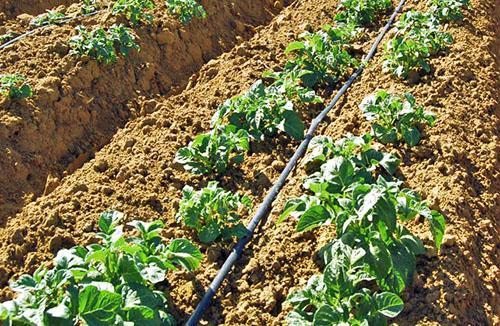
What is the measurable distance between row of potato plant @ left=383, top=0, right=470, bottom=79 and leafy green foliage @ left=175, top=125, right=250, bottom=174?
1.73 m

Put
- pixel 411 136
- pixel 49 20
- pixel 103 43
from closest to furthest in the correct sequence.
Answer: pixel 411 136 → pixel 103 43 → pixel 49 20

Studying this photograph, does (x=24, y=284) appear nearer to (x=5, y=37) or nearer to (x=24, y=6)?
(x=5, y=37)

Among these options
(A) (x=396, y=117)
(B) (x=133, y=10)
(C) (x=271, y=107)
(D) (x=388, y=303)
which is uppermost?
(B) (x=133, y=10)

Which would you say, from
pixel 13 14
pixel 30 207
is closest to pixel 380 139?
pixel 30 207

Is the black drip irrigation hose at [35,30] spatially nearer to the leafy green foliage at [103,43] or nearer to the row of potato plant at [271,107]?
the leafy green foliage at [103,43]

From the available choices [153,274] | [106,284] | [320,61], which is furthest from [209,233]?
[320,61]

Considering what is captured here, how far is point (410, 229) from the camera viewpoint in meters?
4.04

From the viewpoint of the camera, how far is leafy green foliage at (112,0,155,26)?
6828 millimetres

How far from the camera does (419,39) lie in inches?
230

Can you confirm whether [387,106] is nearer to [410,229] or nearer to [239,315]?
[410,229]

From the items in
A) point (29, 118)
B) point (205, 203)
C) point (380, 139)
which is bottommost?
point (380, 139)

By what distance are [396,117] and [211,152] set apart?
1423mm

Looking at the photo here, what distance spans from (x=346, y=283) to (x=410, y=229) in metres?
0.90

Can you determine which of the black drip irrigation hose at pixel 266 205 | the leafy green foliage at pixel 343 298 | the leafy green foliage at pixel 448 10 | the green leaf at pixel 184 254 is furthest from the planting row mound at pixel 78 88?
the leafy green foliage at pixel 343 298
